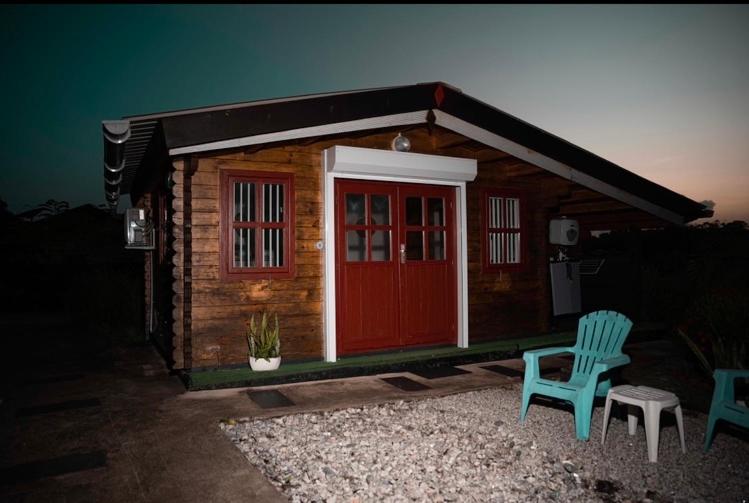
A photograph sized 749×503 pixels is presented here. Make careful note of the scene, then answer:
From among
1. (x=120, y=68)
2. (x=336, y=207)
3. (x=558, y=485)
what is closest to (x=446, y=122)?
(x=336, y=207)

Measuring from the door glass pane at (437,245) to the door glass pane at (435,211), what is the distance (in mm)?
142

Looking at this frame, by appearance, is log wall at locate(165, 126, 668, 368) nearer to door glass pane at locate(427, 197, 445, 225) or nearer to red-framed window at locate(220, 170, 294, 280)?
red-framed window at locate(220, 170, 294, 280)

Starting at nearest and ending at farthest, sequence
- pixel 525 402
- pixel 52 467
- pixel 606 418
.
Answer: pixel 52 467 < pixel 606 418 < pixel 525 402

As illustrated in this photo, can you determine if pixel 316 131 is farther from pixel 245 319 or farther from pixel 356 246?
pixel 245 319

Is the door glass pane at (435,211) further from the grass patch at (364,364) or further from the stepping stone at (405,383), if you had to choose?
the stepping stone at (405,383)

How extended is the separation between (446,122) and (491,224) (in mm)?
1749

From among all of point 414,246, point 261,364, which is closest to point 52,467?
point 261,364

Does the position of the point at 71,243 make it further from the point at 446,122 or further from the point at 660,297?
the point at 660,297

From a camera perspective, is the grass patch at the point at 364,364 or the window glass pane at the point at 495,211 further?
the window glass pane at the point at 495,211

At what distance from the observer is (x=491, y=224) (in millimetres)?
6703

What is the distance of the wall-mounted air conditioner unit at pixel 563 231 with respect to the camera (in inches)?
281

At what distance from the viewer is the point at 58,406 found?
4.11m

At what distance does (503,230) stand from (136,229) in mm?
5065

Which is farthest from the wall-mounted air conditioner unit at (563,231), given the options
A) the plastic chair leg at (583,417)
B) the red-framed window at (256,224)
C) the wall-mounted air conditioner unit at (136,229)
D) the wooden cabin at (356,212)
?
the wall-mounted air conditioner unit at (136,229)
